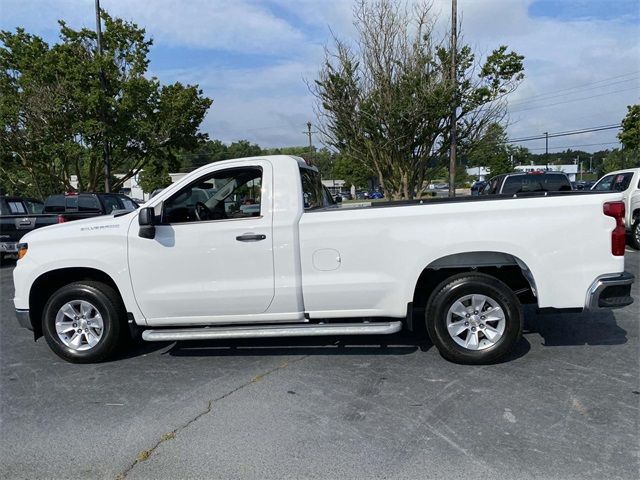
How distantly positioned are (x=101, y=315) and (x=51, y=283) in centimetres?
70

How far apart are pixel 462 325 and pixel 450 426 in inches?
48.7

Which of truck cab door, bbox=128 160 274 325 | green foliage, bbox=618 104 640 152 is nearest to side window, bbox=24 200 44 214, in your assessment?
truck cab door, bbox=128 160 274 325

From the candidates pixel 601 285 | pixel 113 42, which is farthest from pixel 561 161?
pixel 601 285

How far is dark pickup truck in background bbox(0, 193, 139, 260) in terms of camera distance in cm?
1159

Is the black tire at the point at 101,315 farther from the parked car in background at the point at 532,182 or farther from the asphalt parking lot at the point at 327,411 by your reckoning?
the parked car in background at the point at 532,182

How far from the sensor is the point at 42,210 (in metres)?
14.5

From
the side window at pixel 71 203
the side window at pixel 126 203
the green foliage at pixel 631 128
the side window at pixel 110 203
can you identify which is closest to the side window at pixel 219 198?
the side window at pixel 110 203

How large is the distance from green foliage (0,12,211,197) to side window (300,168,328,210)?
1721cm

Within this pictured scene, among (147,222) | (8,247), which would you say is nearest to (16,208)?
(8,247)

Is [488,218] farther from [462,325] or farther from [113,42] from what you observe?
[113,42]

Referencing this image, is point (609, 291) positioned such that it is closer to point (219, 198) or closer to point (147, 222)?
point (219, 198)

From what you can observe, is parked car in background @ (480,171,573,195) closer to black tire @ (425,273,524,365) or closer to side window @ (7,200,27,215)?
black tire @ (425,273,524,365)

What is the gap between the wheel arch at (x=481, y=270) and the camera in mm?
4586

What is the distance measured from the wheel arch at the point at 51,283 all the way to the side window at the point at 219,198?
3.00 feet
